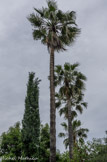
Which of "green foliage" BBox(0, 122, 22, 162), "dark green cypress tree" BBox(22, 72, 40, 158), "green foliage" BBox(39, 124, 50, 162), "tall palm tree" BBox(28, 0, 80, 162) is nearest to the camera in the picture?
"tall palm tree" BBox(28, 0, 80, 162)

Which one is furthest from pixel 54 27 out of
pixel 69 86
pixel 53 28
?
pixel 69 86

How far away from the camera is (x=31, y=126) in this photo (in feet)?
67.0

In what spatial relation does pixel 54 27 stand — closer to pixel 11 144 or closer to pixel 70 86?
pixel 70 86

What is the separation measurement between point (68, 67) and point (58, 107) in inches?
178

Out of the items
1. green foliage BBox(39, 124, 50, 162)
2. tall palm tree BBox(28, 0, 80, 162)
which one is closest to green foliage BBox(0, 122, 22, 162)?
green foliage BBox(39, 124, 50, 162)

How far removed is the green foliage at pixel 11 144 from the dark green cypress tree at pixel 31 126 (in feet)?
4.02

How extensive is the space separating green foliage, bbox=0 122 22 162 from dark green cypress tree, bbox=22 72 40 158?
1.22m

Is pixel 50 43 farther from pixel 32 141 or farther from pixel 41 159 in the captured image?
pixel 41 159

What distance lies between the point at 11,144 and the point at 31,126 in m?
4.19

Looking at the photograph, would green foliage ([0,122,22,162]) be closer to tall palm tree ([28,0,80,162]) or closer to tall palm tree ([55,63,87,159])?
tall palm tree ([55,63,87,159])

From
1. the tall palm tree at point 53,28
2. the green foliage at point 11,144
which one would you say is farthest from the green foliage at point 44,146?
the tall palm tree at point 53,28

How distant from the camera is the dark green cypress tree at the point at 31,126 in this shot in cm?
2022

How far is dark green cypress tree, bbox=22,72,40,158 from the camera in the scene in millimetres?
20219

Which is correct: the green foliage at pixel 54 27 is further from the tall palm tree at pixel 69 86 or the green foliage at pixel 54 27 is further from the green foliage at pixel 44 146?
the green foliage at pixel 44 146
